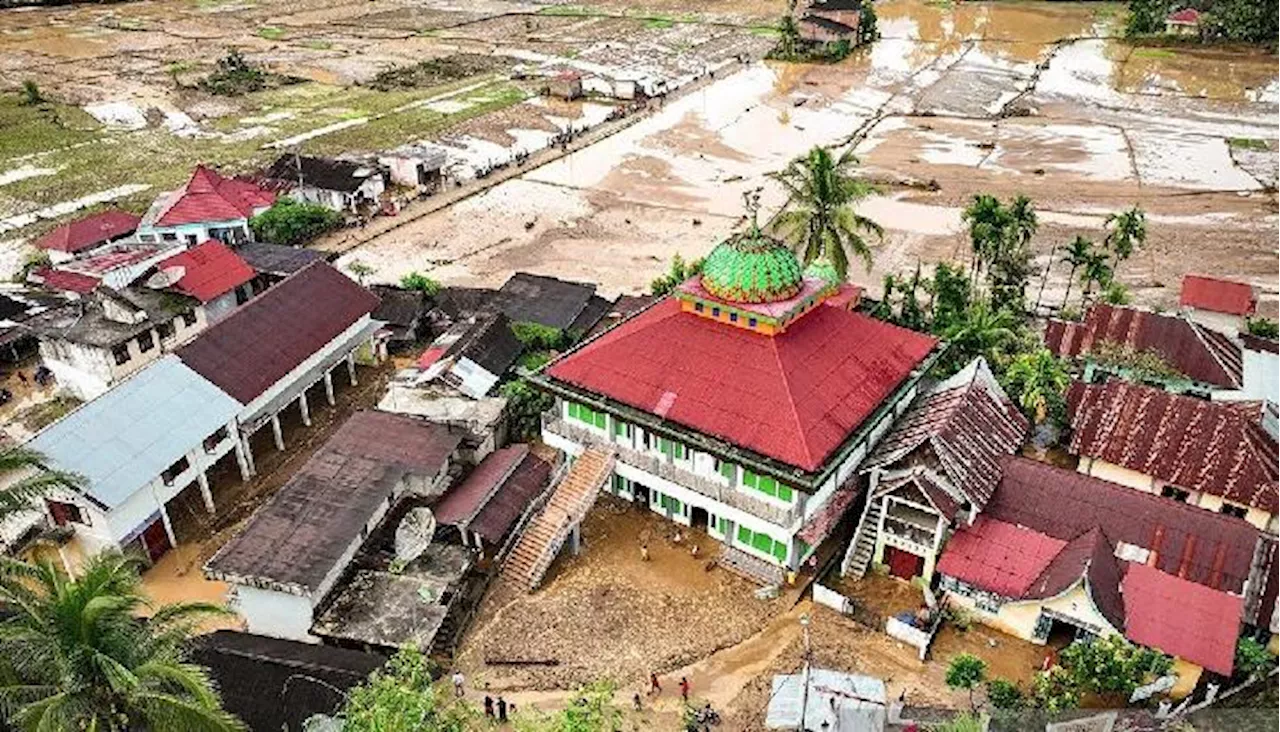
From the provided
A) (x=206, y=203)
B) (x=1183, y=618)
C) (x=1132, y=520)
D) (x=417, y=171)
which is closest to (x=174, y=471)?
(x=206, y=203)

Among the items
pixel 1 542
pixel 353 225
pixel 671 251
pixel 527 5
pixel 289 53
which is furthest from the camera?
pixel 527 5

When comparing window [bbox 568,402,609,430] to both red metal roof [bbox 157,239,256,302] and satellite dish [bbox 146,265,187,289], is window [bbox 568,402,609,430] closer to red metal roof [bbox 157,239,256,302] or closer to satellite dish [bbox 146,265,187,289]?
red metal roof [bbox 157,239,256,302]

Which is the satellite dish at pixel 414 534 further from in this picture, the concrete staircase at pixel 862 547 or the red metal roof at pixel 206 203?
the red metal roof at pixel 206 203

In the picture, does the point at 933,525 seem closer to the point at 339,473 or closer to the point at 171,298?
the point at 339,473

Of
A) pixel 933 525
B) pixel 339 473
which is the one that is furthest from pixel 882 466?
pixel 339 473

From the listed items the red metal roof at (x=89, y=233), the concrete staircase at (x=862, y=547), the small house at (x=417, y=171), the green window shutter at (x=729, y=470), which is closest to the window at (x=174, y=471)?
the green window shutter at (x=729, y=470)

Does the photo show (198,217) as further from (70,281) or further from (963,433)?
(963,433)

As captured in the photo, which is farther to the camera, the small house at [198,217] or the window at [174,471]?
the small house at [198,217]
